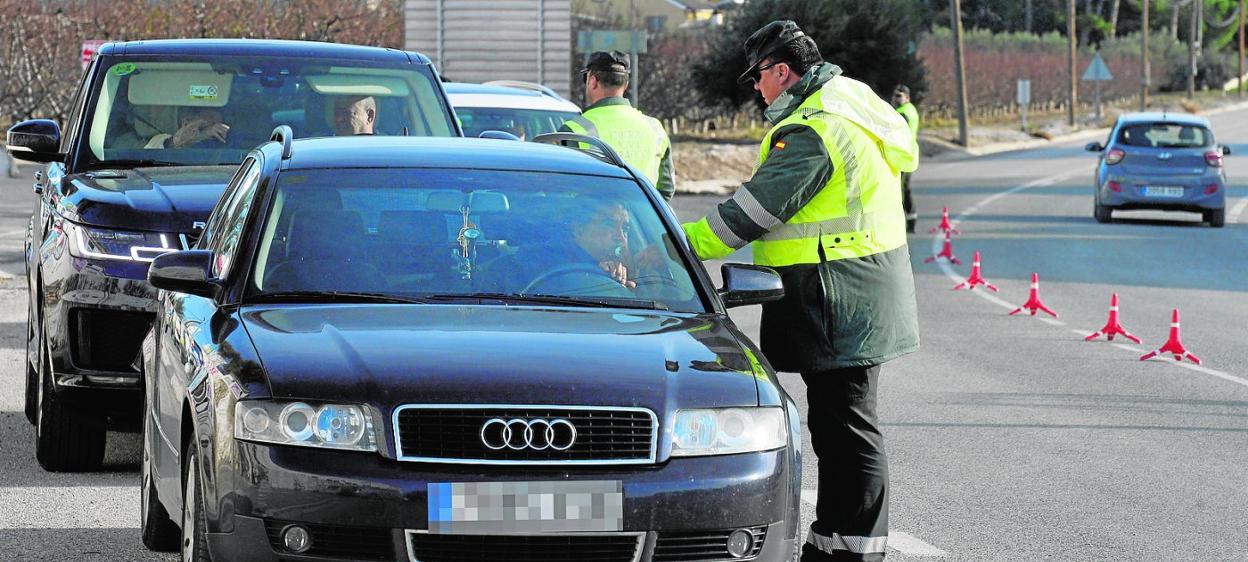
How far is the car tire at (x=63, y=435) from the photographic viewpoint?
7789 millimetres

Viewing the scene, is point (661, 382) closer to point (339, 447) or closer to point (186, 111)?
point (339, 447)

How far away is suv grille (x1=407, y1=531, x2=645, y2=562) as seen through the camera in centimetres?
465

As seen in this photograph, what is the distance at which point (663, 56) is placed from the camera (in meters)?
54.4

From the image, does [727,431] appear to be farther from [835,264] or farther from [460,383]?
[835,264]

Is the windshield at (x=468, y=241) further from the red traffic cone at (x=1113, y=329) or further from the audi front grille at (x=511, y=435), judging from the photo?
the red traffic cone at (x=1113, y=329)

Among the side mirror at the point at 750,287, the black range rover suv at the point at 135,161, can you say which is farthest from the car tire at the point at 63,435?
the side mirror at the point at 750,287

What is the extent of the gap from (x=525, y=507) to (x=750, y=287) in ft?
4.79

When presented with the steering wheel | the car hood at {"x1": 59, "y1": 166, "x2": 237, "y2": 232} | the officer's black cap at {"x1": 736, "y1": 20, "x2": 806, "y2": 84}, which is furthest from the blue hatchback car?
the steering wheel

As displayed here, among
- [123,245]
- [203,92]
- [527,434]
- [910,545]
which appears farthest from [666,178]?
[527,434]

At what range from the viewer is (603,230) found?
5992mm

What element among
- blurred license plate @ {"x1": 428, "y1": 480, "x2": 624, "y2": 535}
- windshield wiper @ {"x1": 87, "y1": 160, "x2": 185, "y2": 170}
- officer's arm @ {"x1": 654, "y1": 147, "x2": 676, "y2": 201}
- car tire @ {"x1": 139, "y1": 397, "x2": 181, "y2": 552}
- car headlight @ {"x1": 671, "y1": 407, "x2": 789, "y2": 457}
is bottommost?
car tire @ {"x1": 139, "y1": 397, "x2": 181, "y2": 552}

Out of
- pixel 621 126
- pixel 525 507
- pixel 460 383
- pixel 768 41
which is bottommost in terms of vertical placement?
pixel 525 507

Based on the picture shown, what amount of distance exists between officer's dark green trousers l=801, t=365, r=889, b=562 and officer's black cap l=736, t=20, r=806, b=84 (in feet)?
3.37

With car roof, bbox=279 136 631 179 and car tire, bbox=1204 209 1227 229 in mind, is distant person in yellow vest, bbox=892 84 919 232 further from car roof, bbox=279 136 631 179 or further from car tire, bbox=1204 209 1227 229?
car roof, bbox=279 136 631 179
